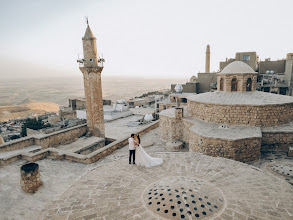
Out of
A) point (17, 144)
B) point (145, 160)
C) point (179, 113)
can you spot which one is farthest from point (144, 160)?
point (17, 144)

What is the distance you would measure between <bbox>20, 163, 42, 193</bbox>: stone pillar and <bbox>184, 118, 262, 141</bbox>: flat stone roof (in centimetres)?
866

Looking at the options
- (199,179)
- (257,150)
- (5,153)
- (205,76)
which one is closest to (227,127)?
(257,150)

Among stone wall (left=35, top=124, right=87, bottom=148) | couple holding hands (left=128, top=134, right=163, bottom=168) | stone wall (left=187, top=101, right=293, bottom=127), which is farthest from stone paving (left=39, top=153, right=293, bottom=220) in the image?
stone wall (left=35, top=124, right=87, bottom=148)

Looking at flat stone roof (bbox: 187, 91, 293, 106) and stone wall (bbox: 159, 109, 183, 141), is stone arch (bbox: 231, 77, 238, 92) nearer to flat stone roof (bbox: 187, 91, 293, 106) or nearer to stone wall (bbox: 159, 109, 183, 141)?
flat stone roof (bbox: 187, 91, 293, 106)

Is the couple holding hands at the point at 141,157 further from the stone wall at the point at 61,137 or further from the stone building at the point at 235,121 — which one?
the stone wall at the point at 61,137

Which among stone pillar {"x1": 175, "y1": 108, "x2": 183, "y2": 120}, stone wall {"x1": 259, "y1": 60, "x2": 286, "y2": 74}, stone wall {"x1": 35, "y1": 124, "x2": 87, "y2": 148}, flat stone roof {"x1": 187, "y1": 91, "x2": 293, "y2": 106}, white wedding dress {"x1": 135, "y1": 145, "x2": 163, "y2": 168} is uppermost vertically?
stone wall {"x1": 259, "y1": 60, "x2": 286, "y2": 74}

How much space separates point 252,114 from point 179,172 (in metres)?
8.23

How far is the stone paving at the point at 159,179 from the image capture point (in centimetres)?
476

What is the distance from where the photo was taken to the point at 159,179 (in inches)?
253

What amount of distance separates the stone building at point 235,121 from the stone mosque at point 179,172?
0.06m

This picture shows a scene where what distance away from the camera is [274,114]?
12.5m

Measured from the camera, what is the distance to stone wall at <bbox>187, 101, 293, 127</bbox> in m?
12.4

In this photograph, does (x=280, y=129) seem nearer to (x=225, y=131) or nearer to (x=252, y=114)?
(x=252, y=114)

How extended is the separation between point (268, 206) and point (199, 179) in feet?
6.26
